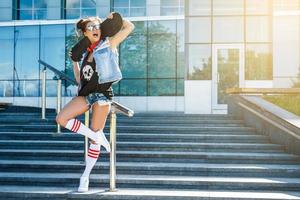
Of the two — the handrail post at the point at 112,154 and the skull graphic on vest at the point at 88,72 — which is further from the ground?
the skull graphic on vest at the point at 88,72

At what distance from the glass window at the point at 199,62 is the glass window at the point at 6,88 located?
877 centimetres

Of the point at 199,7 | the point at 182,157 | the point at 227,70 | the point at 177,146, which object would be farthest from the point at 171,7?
the point at 182,157

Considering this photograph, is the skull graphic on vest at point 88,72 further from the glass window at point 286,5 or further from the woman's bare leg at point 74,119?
the glass window at point 286,5

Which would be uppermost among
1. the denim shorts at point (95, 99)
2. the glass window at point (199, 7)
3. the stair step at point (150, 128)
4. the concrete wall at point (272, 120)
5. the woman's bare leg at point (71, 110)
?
the glass window at point (199, 7)

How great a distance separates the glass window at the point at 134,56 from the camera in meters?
21.7

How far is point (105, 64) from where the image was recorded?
5.09m

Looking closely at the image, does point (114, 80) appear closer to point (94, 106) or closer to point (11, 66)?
point (94, 106)

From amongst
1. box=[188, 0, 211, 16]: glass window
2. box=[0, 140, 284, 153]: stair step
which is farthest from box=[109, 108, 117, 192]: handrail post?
box=[188, 0, 211, 16]: glass window

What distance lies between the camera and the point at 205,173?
6.41 metres

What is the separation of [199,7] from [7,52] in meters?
9.38

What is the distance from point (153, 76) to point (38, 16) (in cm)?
617

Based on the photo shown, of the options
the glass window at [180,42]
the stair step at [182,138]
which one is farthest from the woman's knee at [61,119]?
the glass window at [180,42]

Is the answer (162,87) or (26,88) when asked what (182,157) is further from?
(26,88)

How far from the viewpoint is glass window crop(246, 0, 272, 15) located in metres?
19.2
